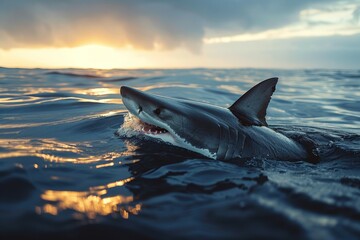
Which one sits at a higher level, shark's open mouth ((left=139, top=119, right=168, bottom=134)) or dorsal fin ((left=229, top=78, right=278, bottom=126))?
dorsal fin ((left=229, top=78, right=278, bottom=126))

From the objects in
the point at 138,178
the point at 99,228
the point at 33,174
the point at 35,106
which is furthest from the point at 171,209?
the point at 35,106

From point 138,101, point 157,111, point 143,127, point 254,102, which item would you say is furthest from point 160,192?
point 254,102

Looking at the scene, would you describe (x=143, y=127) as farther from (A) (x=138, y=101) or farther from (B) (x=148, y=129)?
(A) (x=138, y=101)

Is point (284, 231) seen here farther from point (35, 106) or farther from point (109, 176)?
point (35, 106)

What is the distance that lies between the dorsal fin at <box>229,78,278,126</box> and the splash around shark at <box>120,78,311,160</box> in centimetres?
19

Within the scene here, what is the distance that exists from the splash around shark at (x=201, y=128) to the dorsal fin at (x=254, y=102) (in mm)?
188

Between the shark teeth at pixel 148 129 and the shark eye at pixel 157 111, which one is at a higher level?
the shark eye at pixel 157 111

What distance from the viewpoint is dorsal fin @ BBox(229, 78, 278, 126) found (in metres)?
4.57

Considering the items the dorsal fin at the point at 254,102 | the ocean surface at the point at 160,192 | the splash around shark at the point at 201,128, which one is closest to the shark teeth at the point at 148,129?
the splash around shark at the point at 201,128

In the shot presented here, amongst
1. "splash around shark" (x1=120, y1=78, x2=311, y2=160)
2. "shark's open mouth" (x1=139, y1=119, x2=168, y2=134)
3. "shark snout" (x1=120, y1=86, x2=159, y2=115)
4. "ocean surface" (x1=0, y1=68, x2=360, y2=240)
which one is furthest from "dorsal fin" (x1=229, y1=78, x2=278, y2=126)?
"shark snout" (x1=120, y1=86, x2=159, y2=115)

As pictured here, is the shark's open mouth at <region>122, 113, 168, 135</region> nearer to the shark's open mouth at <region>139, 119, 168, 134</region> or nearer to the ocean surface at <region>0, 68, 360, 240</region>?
the shark's open mouth at <region>139, 119, 168, 134</region>

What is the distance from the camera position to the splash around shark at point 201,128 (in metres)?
3.80

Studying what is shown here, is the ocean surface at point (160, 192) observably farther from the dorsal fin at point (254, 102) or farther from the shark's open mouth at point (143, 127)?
the dorsal fin at point (254, 102)

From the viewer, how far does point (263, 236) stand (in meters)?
2.13
